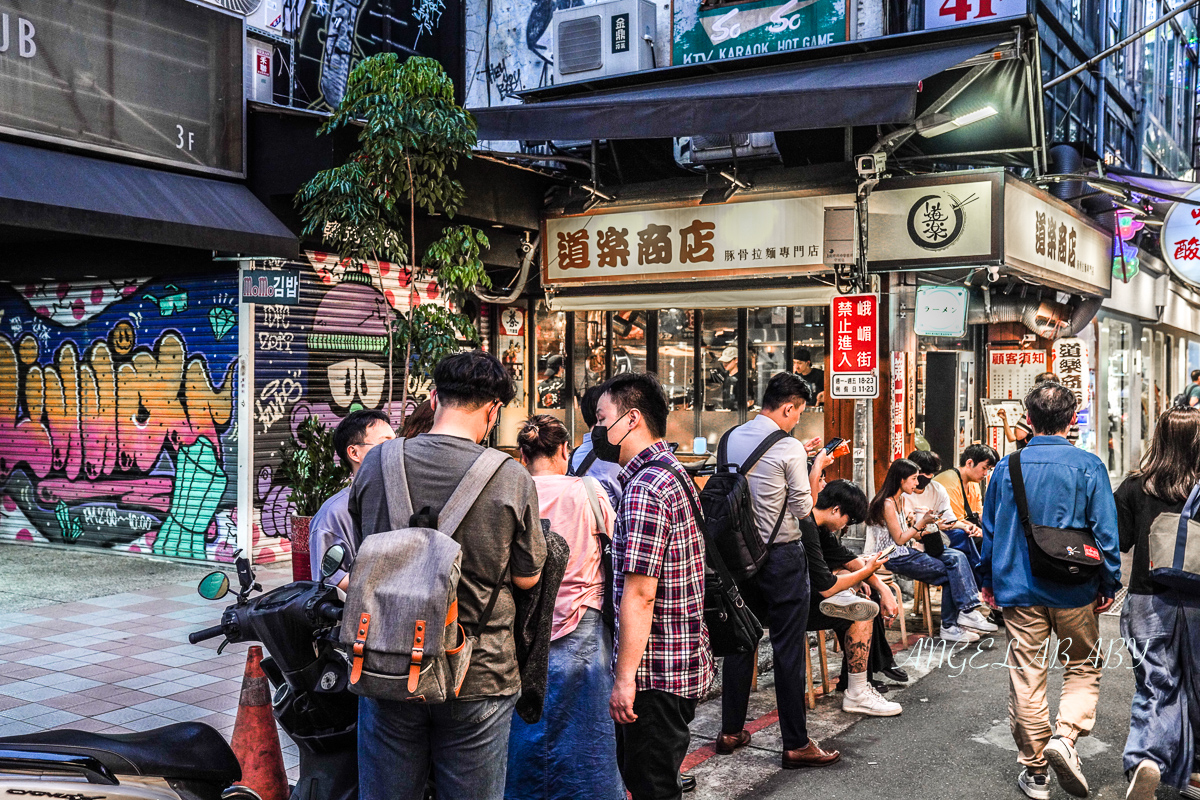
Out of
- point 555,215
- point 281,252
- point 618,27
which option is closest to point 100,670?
point 281,252

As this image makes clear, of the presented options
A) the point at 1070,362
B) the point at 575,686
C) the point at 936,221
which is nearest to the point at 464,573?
the point at 575,686

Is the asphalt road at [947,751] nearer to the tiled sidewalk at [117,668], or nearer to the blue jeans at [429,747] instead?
the blue jeans at [429,747]

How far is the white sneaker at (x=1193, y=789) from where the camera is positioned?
4.61 metres

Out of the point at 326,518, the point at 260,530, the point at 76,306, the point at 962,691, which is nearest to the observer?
the point at 326,518

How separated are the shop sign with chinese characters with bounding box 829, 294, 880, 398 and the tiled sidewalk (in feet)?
19.6

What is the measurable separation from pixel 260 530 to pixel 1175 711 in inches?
318

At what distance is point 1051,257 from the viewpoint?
11617 mm

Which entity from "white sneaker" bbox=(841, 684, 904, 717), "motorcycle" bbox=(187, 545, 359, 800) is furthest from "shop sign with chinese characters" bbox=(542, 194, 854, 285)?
"motorcycle" bbox=(187, 545, 359, 800)

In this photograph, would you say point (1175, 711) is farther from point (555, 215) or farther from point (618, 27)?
point (618, 27)

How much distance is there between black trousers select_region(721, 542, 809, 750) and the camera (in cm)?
514

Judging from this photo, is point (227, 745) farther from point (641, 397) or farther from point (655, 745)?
point (641, 397)

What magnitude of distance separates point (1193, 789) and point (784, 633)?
1932 mm

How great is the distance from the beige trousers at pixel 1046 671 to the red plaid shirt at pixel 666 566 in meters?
2.00

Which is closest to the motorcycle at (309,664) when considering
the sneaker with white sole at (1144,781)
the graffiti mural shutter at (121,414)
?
the sneaker with white sole at (1144,781)
